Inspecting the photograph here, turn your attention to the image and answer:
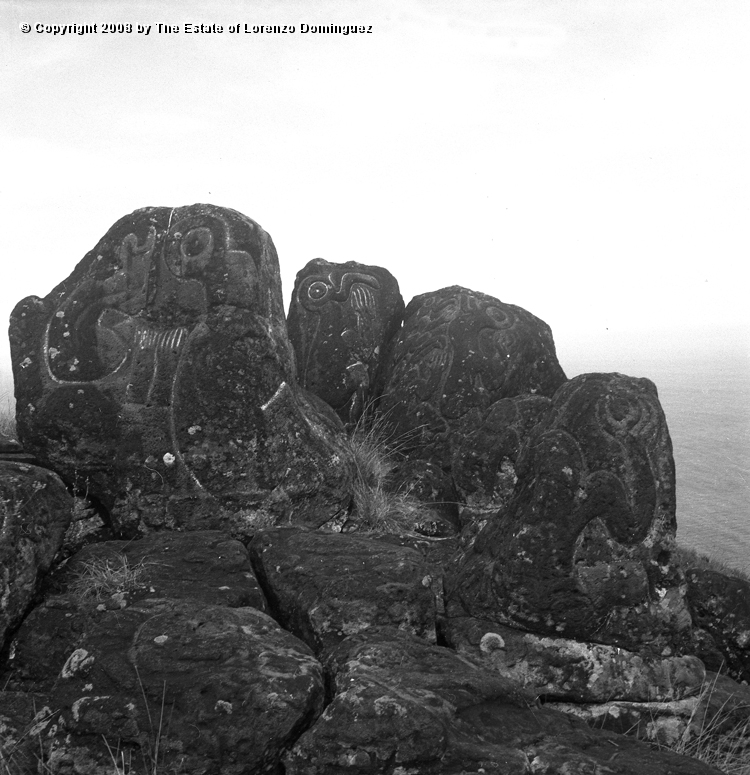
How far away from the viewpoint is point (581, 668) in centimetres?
492

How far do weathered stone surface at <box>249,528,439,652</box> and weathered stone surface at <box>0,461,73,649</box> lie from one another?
4.18 ft

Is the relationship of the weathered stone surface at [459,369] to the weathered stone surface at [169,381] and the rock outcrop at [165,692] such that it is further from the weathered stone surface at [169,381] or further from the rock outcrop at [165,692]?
the rock outcrop at [165,692]

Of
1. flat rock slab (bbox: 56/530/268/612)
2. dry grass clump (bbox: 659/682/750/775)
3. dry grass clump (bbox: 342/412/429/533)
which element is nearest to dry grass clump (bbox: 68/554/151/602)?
flat rock slab (bbox: 56/530/268/612)

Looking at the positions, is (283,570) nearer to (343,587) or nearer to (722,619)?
(343,587)

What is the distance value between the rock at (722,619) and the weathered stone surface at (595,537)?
1.04 meters

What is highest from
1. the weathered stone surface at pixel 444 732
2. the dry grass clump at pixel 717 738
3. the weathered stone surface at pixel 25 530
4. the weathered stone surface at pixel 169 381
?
the weathered stone surface at pixel 169 381

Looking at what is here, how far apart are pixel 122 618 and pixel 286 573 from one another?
1.29 m

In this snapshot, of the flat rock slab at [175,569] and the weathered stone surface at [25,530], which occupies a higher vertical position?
the weathered stone surface at [25,530]

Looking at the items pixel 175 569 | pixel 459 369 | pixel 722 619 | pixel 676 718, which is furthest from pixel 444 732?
pixel 459 369

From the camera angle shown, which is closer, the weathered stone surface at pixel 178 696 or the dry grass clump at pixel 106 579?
the weathered stone surface at pixel 178 696

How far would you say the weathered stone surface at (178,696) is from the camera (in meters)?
3.59

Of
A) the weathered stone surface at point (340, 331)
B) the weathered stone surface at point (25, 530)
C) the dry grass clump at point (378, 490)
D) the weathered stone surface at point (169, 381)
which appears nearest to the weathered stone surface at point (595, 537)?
the dry grass clump at point (378, 490)

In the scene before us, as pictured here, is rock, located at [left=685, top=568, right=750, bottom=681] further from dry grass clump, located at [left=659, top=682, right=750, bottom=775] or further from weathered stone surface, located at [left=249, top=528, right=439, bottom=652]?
weathered stone surface, located at [left=249, top=528, right=439, bottom=652]

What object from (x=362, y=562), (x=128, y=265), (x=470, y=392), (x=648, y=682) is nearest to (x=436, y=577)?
(x=362, y=562)
